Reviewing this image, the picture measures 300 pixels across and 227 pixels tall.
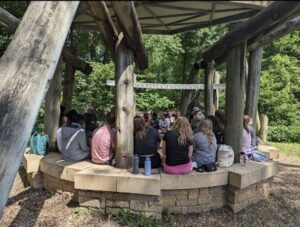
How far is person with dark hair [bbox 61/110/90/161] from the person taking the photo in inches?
236

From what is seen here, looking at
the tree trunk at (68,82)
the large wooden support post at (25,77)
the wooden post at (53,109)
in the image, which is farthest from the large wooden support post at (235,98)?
the large wooden support post at (25,77)

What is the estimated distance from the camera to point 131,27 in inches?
161

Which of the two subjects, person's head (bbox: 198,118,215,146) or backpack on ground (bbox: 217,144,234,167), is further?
backpack on ground (bbox: 217,144,234,167)

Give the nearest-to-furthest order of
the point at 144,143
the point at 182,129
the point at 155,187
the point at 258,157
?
1. the point at 155,187
2. the point at 182,129
3. the point at 144,143
4. the point at 258,157

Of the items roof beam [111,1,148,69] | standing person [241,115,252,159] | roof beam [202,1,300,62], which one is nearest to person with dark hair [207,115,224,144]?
standing person [241,115,252,159]

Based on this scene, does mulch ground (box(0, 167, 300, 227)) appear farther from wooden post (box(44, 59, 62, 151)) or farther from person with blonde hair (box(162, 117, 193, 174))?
wooden post (box(44, 59, 62, 151))

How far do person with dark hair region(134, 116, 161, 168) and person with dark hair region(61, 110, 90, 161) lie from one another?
1028 mm

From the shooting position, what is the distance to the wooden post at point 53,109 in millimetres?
7051

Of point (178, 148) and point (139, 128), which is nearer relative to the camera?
point (178, 148)

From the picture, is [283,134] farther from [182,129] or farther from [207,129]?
[182,129]

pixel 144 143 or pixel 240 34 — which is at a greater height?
pixel 240 34

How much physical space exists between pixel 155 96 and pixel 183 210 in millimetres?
12866

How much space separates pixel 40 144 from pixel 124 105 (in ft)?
7.45

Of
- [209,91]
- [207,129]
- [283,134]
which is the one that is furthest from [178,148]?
[283,134]
